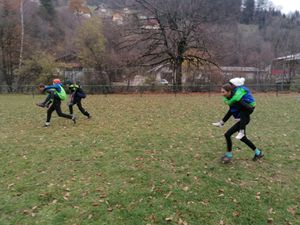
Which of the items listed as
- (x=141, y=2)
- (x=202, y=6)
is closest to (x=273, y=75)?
(x=202, y=6)

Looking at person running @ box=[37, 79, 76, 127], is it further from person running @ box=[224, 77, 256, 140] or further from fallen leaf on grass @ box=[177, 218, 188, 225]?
fallen leaf on grass @ box=[177, 218, 188, 225]

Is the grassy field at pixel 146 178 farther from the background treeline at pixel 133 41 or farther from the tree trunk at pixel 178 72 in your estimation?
the background treeline at pixel 133 41

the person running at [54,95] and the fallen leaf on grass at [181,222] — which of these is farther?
the person running at [54,95]

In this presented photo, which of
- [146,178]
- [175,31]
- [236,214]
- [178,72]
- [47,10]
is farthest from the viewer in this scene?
[47,10]

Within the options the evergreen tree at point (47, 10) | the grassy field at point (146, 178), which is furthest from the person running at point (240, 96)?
the evergreen tree at point (47, 10)

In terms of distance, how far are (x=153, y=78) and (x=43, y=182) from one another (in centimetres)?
2081

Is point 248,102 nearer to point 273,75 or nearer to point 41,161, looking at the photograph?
point 41,161

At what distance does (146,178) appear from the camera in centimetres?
446

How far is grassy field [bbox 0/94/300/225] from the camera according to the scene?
134 inches

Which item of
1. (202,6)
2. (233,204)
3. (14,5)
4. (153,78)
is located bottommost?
(233,204)

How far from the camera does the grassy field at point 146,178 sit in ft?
11.1

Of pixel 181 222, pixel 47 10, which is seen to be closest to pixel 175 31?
pixel 181 222

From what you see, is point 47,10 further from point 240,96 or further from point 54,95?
point 240,96

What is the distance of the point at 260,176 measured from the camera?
14.8ft
